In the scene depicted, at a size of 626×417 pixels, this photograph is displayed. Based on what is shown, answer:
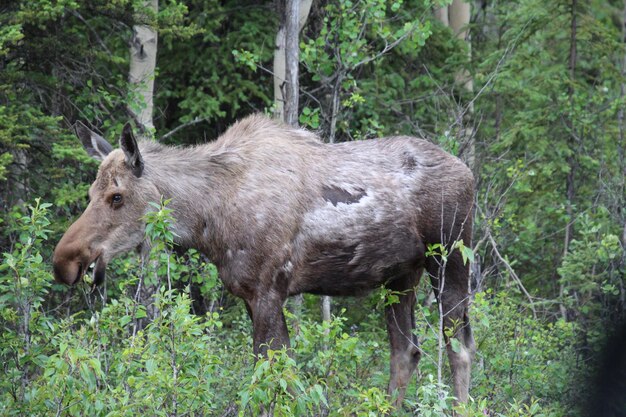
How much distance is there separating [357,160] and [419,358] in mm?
1761

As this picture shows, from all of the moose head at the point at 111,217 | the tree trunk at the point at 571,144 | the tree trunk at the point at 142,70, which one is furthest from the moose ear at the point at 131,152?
the tree trunk at the point at 571,144

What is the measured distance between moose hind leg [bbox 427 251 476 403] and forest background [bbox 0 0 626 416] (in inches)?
7.1

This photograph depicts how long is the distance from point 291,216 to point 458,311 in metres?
1.69

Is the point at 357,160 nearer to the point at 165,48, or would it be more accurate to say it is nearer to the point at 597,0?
the point at 165,48

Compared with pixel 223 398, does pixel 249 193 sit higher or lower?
higher

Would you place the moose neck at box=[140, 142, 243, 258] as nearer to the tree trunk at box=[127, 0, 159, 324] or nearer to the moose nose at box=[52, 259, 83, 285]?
the moose nose at box=[52, 259, 83, 285]

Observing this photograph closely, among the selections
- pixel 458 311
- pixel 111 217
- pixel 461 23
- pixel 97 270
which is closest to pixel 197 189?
pixel 111 217

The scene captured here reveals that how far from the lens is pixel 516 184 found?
41.5ft

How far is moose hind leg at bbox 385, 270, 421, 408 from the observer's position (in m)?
8.50

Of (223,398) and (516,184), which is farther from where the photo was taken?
(516,184)

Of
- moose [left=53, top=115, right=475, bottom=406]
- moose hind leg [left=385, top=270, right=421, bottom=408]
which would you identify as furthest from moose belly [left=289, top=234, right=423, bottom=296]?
moose hind leg [left=385, top=270, right=421, bottom=408]

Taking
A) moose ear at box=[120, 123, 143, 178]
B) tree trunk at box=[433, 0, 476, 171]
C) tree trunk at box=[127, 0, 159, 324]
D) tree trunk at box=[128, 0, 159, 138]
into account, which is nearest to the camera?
moose ear at box=[120, 123, 143, 178]

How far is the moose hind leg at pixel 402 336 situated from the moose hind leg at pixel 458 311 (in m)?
0.26

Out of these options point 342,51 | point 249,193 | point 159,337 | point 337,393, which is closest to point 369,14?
point 342,51
